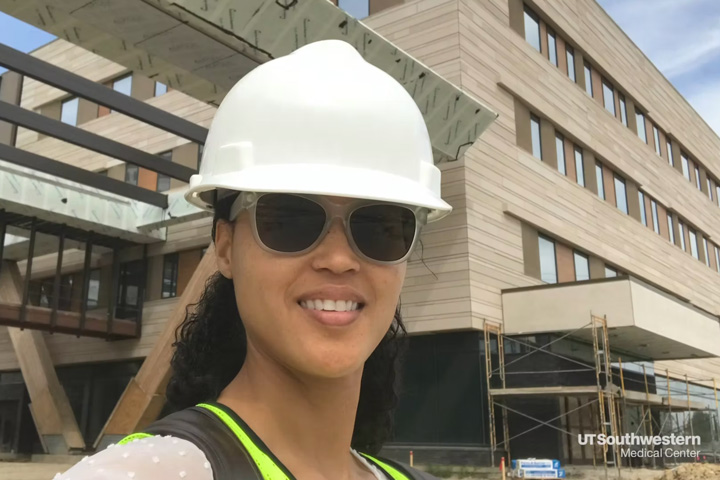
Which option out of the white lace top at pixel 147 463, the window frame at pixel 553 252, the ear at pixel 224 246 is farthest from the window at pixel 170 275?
the white lace top at pixel 147 463

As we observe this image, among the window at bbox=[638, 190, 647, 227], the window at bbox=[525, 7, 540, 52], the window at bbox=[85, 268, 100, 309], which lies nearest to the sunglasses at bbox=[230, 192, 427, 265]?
the window at bbox=[525, 7, 540, 52]

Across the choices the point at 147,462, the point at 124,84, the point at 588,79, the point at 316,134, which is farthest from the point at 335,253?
the point at 124,84

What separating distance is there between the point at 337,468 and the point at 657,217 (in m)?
30.5

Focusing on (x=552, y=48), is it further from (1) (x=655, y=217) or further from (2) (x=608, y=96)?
(1) (x=655, y=217)

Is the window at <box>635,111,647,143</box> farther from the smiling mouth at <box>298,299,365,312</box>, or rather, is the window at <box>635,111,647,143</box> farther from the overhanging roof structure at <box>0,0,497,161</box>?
the smiling mouth at <box>298,299,365,312</box>

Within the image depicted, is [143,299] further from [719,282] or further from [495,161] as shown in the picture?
[719,282]

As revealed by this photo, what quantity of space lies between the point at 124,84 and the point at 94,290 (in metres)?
8.45

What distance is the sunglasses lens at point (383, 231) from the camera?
4.50 feet

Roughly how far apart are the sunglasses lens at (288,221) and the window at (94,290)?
24.7 metres

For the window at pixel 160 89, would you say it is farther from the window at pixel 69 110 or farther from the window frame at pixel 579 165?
the window frame at pixel 579 165

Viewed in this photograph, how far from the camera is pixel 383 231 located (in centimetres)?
140

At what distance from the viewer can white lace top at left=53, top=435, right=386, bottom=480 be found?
94cm

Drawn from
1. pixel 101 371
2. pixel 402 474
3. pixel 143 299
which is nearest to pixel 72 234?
pixel 143 299

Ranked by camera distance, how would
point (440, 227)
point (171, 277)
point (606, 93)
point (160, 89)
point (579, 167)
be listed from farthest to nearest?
point (606, 93), point (160, 89), point (579, 167), point (171, 277), point (440, 227)
